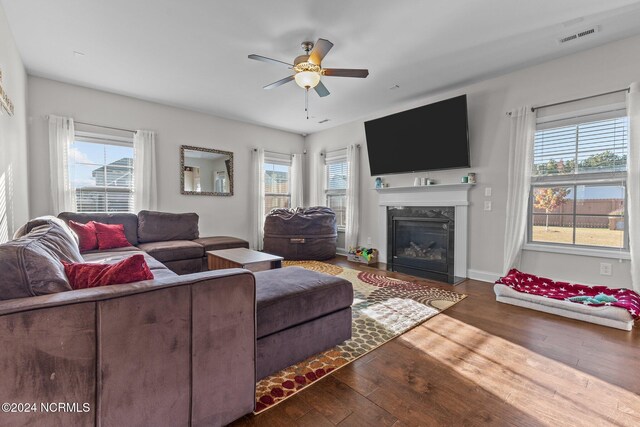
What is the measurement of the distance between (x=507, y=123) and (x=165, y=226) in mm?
4925

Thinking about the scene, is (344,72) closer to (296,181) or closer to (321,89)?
(321,89)

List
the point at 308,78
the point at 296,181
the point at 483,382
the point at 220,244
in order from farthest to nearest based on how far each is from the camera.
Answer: the point at 296,181
the point at 220,244
the point at 308,78
the point at 483,382

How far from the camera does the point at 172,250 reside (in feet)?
12.2

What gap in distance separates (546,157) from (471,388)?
9.92 ft

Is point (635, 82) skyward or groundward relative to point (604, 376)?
skyward

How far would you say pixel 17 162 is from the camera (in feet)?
9.86

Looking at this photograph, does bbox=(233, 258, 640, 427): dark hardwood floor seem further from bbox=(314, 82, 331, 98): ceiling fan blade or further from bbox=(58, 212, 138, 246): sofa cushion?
bbox=(58, 212, 138, 246): sofa cushion

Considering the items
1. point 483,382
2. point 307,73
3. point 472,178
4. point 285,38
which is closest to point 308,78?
point 307,73

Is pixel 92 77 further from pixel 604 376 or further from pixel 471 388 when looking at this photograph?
pixel 604 376

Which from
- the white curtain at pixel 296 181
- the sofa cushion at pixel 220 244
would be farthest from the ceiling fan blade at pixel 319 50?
the white curtain at pixel 296 181

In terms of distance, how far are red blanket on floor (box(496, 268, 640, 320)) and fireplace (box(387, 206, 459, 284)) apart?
2.52 ft

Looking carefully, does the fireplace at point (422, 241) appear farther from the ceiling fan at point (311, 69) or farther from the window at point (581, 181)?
the ceiling fan at point (311, 69)

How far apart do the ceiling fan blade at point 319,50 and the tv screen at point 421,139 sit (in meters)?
2.06

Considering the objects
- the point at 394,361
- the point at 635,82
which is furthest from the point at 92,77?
the point at 635,82
